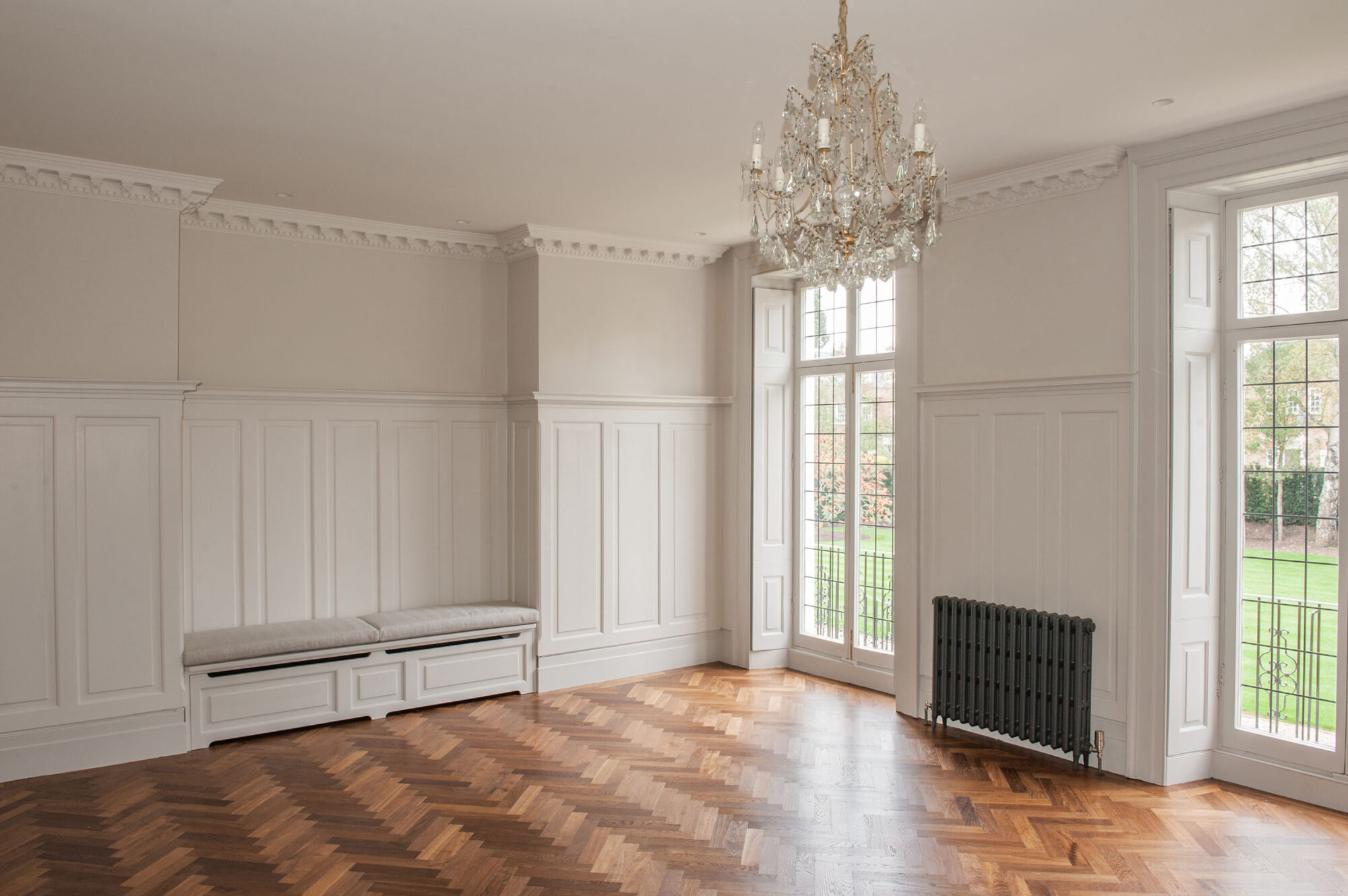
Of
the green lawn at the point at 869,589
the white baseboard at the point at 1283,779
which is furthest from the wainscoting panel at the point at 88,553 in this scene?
the white baseboard at the point at 1283,779

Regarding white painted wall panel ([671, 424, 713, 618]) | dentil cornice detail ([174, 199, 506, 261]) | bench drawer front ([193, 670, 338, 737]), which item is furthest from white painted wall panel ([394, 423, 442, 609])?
white painted wall panel ([671, 424, 713, 618])

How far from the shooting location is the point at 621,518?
7.39 meters

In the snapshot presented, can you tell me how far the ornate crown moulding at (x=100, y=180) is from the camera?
5070mm

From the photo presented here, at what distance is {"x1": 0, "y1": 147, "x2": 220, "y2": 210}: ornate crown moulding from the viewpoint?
507 cm

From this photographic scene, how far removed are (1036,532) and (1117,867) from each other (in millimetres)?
1948

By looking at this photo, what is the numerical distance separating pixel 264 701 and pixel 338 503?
1.47 m

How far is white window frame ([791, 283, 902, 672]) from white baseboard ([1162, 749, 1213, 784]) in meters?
1.87

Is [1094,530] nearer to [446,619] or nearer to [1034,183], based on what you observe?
[1034,183]

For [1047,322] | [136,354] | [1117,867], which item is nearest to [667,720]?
[1117,867]

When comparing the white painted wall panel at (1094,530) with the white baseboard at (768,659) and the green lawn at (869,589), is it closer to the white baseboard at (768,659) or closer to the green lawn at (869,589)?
the green lawn at (869,589)

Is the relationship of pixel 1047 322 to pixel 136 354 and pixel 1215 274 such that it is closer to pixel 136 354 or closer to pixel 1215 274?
pixel 1215 274

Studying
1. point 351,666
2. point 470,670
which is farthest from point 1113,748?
point 351,666

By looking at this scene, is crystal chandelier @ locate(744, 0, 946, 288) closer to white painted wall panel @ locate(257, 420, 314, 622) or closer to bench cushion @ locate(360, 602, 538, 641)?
bench cushion @ locate(360, 602, 538, 641)

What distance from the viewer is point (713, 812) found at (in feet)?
15.1
